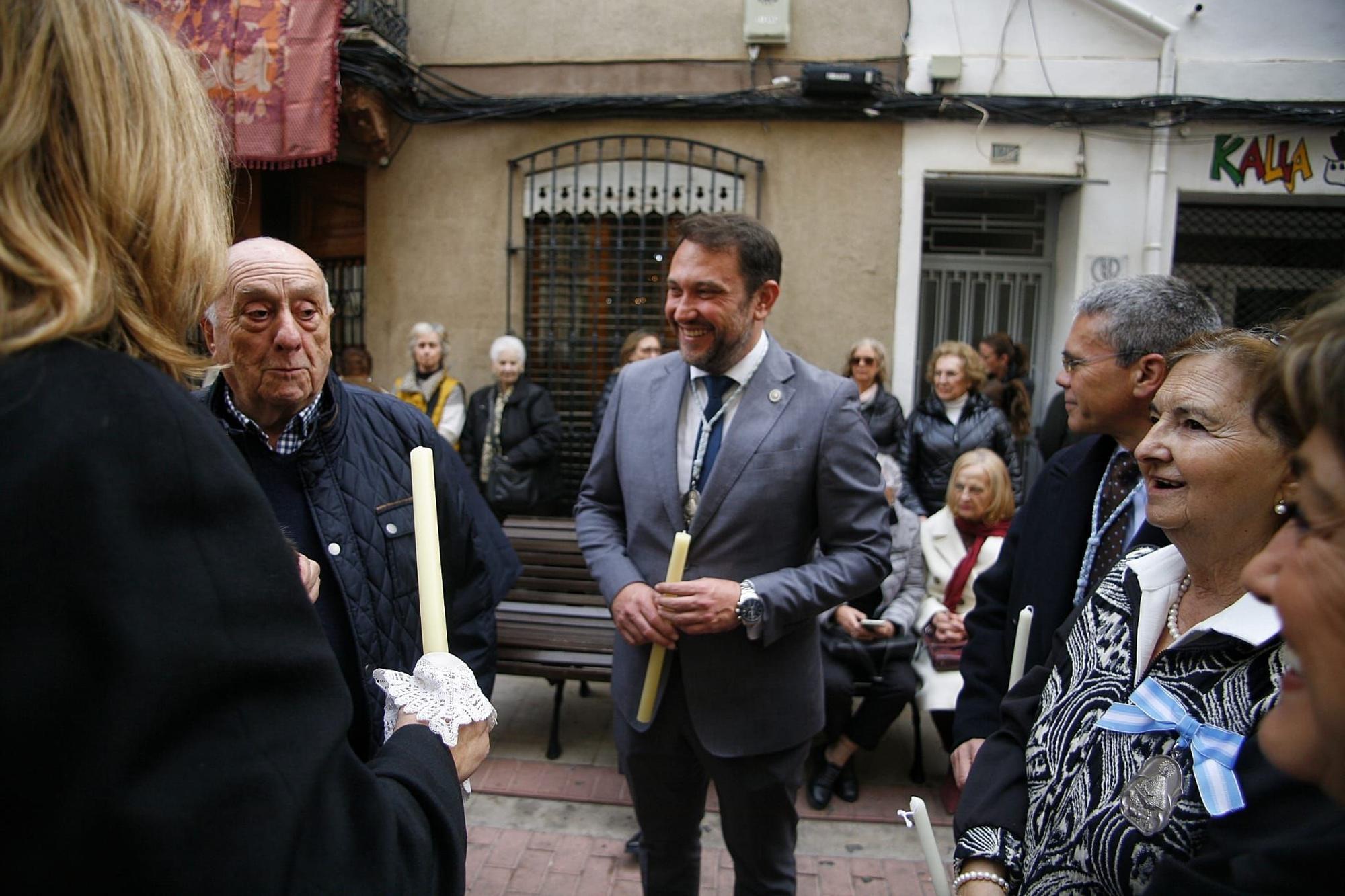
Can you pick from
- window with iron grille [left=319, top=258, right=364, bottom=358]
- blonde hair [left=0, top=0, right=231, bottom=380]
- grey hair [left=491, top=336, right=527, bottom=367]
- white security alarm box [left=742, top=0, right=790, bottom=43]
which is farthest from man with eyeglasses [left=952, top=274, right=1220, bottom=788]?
window with iron grille [left=319, top=258, right=364, bottom=358]

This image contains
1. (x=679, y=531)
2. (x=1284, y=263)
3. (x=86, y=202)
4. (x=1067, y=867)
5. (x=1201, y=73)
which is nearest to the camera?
(x=86, y=202)

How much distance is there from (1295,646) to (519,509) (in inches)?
218

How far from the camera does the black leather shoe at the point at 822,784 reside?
3734 mm

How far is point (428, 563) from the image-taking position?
3.95ft

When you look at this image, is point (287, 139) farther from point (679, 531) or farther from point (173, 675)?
point (173, 675)

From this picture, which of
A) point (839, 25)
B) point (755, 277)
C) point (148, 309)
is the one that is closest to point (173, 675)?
point (148, 309)

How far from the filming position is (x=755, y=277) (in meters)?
2.45

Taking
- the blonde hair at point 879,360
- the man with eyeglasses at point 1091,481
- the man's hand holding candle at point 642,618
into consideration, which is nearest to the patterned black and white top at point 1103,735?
the man with eyeglasses at point 1091,481

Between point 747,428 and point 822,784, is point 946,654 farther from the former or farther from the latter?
point 747,428

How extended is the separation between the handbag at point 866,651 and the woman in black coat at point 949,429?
1449 millimetres

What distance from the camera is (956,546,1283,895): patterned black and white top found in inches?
51.1

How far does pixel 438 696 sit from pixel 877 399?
4960 millimetres

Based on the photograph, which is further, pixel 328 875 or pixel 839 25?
pixel 839 25

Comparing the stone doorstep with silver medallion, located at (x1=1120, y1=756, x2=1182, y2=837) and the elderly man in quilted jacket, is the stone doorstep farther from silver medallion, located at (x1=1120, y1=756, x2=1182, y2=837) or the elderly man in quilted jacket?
silver medallion, located at (x1=1120, y1=756, x2=1182, y2=837)
